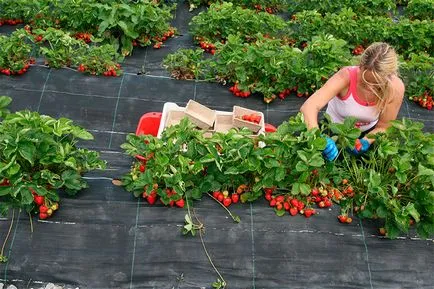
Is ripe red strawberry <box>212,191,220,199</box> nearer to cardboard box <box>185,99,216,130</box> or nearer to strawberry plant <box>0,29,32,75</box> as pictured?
cardboard box <box>185,99,216,130</box>

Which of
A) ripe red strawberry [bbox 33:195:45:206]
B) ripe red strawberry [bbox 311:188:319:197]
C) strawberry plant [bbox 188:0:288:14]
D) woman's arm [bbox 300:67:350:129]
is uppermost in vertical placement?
woman's arm [bbox 300:67:350:129]

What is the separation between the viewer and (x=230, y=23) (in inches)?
233

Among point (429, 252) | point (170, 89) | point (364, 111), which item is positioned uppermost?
point (364, 111)

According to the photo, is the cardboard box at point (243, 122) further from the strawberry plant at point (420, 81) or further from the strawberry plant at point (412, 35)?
the strawberry plant at point (412, 35)

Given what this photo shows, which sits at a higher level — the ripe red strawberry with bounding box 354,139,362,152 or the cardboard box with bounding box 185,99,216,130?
the ripe red strawberry with bounding box 354,139,362,152

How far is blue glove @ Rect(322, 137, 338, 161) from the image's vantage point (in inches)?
135

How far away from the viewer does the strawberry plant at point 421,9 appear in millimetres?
6912

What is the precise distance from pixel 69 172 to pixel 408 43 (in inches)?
179

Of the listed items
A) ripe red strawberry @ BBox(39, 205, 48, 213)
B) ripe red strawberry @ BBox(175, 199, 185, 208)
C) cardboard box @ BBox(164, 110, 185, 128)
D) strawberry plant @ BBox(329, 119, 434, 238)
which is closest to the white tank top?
strawberry plant @ BBox(329, 119, 434, 238)

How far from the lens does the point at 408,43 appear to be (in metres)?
6.14

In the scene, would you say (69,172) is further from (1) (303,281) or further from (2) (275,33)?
(2) (275,33)

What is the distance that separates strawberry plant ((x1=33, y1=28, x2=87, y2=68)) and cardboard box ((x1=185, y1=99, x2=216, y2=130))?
1660 mm

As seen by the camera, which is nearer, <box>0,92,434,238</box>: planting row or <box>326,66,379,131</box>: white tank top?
<box>0,92,434,238</box>: planting row

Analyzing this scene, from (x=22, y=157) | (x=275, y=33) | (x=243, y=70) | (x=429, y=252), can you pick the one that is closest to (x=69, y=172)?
(x=22, y=157)
